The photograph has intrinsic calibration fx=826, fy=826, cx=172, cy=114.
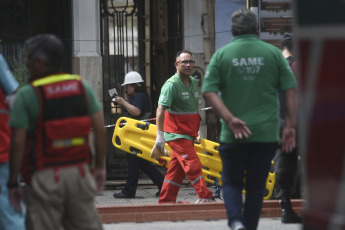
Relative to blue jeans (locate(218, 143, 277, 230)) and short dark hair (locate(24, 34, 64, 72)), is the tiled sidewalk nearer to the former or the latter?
blue jeans (locate(218, 143, 277, 230))

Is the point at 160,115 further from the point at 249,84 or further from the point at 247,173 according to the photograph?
the point at 249,84

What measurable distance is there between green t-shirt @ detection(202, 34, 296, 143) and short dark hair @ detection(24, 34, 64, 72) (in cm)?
165

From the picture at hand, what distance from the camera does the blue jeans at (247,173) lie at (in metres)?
6.07

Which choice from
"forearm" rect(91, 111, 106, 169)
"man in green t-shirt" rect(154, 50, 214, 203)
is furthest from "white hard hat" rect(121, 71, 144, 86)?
"forearm" rect(91, 111, 106, 169)

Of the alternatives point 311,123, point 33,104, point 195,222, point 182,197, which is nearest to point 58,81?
point 33,104

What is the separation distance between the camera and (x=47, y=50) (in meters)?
4.61

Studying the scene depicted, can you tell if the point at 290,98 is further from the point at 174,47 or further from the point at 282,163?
the point at 174,47

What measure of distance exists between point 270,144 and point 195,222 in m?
1.98

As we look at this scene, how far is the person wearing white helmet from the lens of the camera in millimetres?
11148

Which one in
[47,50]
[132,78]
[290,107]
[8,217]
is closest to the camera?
[47,50]

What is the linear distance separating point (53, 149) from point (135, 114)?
6821 millimetres

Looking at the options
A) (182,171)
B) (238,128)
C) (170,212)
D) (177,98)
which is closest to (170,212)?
(170,212)

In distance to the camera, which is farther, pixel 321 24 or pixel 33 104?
pixel 33 104

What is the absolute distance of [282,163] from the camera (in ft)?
25.5
